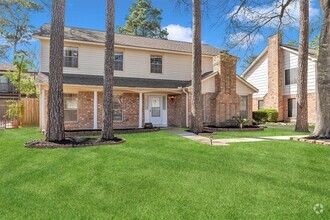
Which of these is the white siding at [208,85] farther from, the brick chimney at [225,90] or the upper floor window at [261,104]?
the upper floor window at [261,104]

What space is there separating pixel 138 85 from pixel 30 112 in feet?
26.0

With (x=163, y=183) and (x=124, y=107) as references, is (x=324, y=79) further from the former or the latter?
(x=124, y=107)

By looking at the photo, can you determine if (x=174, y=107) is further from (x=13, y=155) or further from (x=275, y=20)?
(x=13, y=155)

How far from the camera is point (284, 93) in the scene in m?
21.1

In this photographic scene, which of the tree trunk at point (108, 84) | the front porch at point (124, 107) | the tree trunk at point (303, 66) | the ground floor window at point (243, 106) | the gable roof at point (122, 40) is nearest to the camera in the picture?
the tree trunk at point (108, 84)

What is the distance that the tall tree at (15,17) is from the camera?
1504cm

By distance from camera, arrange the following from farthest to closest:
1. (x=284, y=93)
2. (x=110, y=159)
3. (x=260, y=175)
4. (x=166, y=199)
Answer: (x=284, y=93), (x=110, y=159), (x=260, y=175), (x=166, y=199)

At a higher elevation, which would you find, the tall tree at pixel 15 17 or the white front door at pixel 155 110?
the tall tree at pixel 15 17

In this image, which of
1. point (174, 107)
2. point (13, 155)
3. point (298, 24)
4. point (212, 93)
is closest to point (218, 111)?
point (212, 93)

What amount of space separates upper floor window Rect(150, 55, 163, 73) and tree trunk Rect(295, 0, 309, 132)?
28.6 feet

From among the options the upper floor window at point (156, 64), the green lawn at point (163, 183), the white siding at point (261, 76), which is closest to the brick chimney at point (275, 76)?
the white siding at point (261, 76)

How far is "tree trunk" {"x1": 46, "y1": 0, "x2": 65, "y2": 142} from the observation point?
8320 millimetres

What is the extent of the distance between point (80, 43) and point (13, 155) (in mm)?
9682

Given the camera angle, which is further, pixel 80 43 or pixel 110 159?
pixel 80 43
